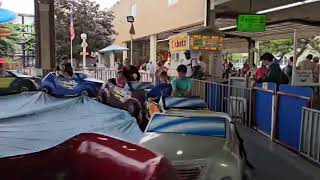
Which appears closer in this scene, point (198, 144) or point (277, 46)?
point (198, 144)

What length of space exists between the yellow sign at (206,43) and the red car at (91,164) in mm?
15314

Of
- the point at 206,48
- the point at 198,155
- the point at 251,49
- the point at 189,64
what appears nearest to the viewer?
the point at 198,155

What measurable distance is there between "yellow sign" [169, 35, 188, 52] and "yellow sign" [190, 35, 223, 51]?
476 mm

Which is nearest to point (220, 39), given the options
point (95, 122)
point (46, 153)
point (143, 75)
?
point (143, 75)

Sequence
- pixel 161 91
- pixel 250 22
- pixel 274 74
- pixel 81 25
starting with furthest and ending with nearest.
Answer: pixel 81 25
pixel 250 22
pixel 274 74
pixel 161 91

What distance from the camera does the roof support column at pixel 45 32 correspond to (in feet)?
56.4

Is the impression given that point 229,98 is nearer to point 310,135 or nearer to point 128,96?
point 128,96

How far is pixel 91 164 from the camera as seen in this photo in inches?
80.5

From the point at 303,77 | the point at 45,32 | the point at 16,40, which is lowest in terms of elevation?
the point at 303,77

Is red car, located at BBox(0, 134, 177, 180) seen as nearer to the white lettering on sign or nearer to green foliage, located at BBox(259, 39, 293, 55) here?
the white lettering on sign

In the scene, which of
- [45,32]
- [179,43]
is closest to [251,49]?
[179,43]

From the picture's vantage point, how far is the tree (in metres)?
40.0

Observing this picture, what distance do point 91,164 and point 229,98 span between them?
10.1 meters

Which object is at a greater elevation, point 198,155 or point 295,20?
point 295,20
